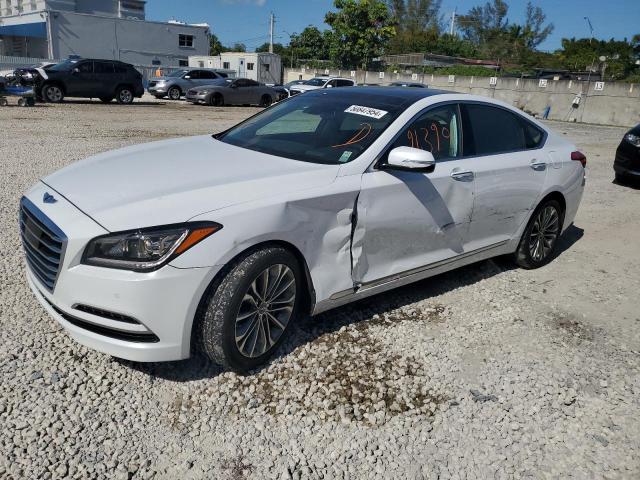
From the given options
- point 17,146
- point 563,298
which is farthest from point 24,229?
point 17,146

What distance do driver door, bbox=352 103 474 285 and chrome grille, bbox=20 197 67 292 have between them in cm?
167

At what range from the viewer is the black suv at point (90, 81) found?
19609 millimetres

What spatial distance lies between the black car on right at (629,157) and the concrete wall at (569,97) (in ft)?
68.1

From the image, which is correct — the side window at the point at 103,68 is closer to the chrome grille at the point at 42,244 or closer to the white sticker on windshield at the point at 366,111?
the white sticker on windshield at the point at 366,111

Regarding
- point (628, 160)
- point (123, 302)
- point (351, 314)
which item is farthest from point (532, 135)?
point (628, 160)

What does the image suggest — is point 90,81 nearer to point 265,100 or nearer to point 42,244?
point 265,100

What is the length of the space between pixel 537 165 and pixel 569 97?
28038 millimetres

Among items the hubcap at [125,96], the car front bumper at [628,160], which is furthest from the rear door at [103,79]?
the car front bumper at [628,160]

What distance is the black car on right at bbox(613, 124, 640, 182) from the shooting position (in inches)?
364

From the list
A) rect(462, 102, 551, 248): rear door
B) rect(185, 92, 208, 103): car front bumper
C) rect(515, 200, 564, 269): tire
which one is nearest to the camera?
rect(462, 102, 551, 248): rear door

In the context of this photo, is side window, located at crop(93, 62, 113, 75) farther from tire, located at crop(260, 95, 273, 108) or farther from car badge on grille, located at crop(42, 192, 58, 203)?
car badge on grille, located at crop(42, 192, 58, 203)

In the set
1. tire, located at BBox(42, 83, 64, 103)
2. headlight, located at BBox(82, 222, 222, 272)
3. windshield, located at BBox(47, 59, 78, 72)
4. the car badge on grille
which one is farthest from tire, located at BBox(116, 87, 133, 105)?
headlight, located at BBox(82, 222, 222, 272)

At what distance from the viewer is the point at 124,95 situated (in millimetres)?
21938

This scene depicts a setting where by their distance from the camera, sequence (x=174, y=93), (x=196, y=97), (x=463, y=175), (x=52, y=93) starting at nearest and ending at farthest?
(x=463, y=175)
(x=52, y=93)
(x=196, y=97)
(x=174, y=93)
